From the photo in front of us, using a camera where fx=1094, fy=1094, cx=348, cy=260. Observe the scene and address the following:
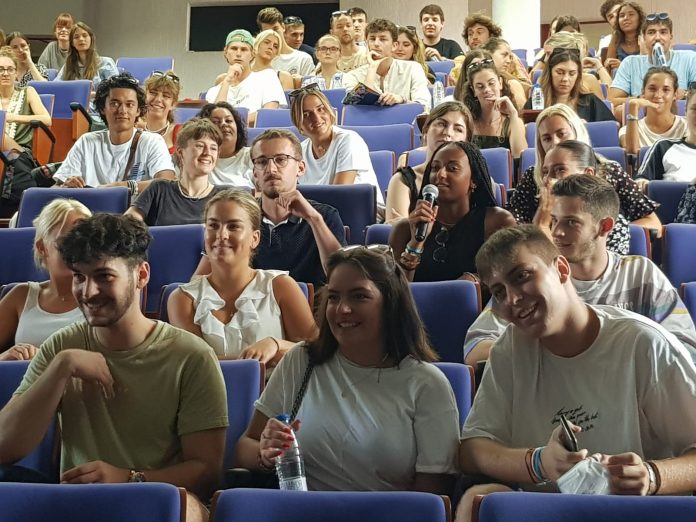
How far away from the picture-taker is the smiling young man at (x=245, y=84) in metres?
7.32

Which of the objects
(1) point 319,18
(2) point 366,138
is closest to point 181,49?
(1) point 319,18

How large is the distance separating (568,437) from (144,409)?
89 centimetres

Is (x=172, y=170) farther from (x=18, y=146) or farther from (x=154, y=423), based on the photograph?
(x=154, y=423)

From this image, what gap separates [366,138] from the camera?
5.74 metres

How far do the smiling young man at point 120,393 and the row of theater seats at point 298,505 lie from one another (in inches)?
17.9

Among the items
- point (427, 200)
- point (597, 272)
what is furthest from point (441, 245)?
point (597, 272)

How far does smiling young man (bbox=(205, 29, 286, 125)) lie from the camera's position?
7.32 meters

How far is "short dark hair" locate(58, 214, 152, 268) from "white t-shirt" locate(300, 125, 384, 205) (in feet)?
7.67

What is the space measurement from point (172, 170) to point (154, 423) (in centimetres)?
278

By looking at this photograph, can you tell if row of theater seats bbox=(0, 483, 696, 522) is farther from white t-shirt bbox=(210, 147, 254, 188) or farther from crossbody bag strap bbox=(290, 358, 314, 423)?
white t-shirt bbox=(210, 147, 254, 188)

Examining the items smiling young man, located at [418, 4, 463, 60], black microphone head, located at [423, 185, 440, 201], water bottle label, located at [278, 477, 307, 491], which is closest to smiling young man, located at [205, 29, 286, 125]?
smiling young man, located at [418, 4, 463, 60]

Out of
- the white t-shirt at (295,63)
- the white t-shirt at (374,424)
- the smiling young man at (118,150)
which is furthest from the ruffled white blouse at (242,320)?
the white t-shirt at (295,63)

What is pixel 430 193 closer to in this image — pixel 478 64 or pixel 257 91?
pixel 478 64

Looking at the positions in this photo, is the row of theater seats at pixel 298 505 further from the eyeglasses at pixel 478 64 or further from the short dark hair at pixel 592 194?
the eyeglasses at pixel 478 64
